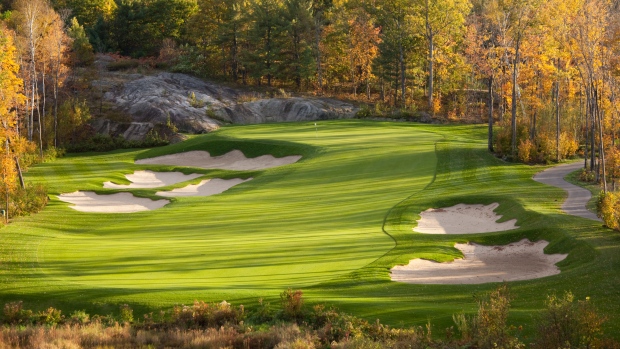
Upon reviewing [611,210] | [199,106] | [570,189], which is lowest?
[570,189]

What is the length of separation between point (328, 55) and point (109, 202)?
50.3m

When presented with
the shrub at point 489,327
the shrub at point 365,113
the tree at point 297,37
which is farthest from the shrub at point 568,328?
the tree at point 297,37

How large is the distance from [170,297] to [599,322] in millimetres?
10393

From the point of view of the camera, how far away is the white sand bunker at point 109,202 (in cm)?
3450

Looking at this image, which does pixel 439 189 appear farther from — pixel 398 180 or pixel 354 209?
pixel 354 209

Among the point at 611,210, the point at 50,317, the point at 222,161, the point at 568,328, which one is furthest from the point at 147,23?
the point at 568,328

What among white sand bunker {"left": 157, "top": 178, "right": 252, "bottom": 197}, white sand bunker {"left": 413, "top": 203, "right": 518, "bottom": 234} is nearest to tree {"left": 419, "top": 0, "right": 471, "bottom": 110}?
white sand bunker {"left": 157, "top": 178, "right": 252, "bottom": 197}

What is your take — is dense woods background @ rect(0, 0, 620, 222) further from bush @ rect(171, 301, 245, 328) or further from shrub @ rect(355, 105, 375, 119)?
bush @ rect(171, 301, 245, 328)

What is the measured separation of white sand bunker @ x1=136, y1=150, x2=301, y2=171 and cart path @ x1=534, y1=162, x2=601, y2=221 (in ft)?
56.1

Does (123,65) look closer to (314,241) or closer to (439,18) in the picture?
(439,18)

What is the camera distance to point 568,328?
1259 cm

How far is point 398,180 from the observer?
117ft

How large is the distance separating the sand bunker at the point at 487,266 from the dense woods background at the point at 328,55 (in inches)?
766

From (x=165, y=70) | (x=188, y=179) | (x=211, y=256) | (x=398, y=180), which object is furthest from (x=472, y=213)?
(x=165, y=70)
